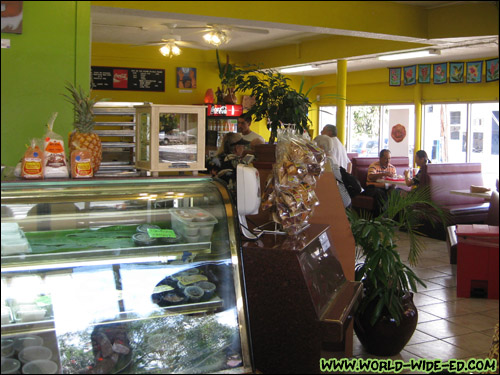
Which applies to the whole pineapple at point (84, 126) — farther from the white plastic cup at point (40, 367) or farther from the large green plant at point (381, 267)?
the large green plant at point (381, 267)

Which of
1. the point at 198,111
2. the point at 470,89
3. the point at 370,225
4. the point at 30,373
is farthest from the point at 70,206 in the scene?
the point at 470,89

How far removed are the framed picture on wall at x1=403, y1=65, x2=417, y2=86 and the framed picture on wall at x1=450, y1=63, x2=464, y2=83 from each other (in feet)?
2.96

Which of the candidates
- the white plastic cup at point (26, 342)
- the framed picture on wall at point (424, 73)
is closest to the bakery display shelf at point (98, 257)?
the white plastic cup at point (26, 342)

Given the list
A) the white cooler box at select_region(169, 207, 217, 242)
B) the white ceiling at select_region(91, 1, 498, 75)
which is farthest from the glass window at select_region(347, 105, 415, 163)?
the white cooler box at select_region(169, 207, 217, 242)

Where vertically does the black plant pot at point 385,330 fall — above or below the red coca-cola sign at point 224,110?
below

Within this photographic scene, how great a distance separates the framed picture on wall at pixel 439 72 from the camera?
11.6 metres

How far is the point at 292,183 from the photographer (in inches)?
119

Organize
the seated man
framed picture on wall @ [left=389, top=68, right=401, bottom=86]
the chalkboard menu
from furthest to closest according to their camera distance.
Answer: framed picture on wall @ [left=389, top=68, right=401, bottom=86] < the chalkboard menu < the seated man

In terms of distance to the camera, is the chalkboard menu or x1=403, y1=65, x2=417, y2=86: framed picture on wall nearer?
the chalkboard menu

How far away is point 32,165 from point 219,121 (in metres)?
8.60

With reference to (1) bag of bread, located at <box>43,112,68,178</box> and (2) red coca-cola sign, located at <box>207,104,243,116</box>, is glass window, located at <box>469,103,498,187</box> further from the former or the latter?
(1) bag of bread, located at <box>43,112,68,178</box>

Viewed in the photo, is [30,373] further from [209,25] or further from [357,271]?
[209,25]

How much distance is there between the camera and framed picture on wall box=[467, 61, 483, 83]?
11055 millimetres

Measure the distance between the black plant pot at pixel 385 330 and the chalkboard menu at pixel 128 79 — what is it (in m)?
8.84
